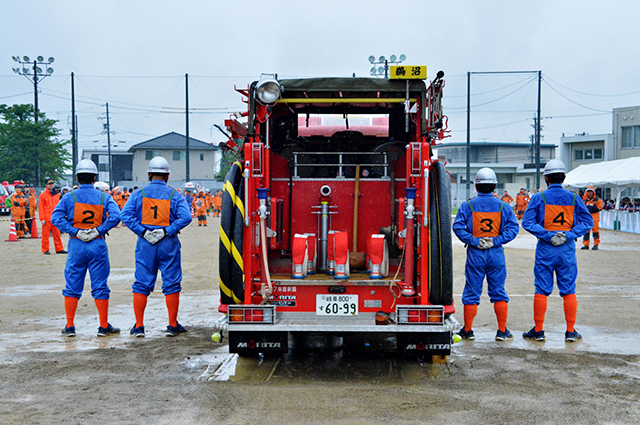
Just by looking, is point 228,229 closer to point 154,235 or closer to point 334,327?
point 334,327

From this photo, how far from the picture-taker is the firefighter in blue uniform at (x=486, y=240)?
23.7 ft

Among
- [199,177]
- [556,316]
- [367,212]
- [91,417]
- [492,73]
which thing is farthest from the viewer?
[199,177]

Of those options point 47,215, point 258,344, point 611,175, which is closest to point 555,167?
point 258,344

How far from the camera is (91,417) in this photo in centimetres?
479

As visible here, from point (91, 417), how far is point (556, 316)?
21.3 ft

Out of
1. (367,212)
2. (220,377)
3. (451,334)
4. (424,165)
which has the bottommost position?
(220,377)

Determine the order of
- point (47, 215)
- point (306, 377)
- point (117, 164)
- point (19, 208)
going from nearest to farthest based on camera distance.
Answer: point (306, 377) → point (47, 215) → point (19, 208) → point (117, 164)

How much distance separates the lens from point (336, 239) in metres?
6.32

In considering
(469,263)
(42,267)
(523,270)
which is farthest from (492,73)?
(469,263)

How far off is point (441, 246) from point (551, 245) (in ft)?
7.34

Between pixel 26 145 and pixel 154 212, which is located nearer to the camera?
pixel 154 212

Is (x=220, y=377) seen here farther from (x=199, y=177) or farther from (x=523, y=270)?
(x=199, y=177)

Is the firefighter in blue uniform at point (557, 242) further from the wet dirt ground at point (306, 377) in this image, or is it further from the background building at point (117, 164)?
the background building at point (117, 164)

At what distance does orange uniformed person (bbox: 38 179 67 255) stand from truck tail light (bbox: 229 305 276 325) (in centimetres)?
1279
